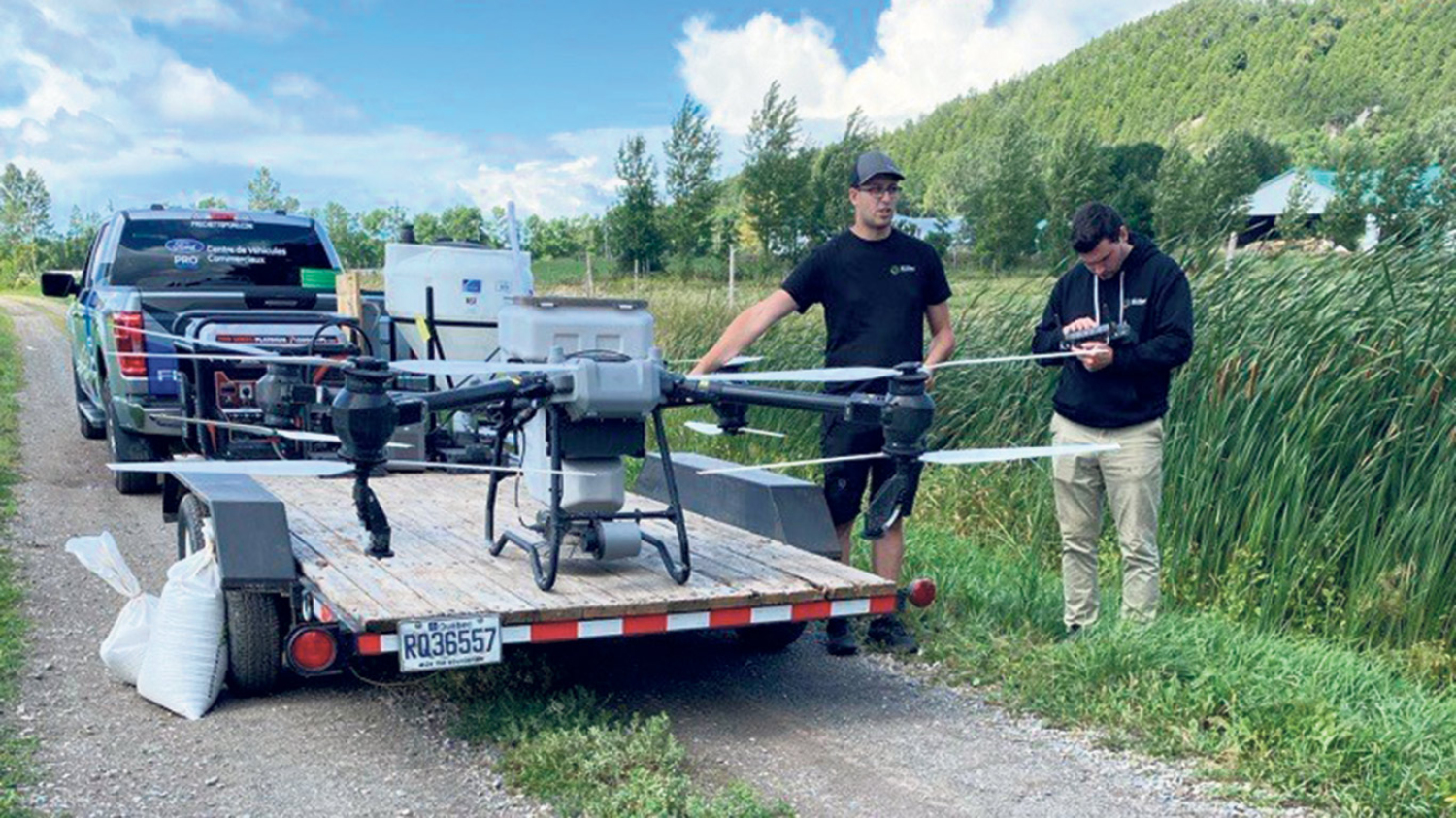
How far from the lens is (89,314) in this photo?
10.6m

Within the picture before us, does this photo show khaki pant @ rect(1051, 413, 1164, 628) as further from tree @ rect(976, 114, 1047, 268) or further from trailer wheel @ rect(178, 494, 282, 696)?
tree @ rect(976, 114, 1047, 268)

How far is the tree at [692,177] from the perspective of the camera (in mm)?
46875

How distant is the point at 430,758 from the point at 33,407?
13.1 meters

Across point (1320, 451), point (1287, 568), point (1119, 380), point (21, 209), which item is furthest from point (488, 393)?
point (21, 209)

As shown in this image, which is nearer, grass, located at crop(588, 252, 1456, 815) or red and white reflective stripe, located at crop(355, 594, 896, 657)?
red and white reflective stripe, located at crop(355, 594, 896, 657)

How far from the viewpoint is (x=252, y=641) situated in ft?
16.2

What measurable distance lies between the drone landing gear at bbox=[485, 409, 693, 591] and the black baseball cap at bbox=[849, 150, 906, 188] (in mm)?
1477

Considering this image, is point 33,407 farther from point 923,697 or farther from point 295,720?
point 923,697

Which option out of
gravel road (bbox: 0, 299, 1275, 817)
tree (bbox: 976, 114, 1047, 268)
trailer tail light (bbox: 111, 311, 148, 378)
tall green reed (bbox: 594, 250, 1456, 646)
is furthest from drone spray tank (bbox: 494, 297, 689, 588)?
tree (bbox: 976, 114, 1047, 268)

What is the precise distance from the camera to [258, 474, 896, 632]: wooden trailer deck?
4.45 meters

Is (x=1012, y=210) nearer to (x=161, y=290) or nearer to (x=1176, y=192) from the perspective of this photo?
(x=1176, y=192)

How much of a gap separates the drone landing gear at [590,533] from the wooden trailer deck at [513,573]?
71 mm

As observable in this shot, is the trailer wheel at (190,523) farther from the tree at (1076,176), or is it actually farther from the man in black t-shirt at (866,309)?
the tree at (1076,176)

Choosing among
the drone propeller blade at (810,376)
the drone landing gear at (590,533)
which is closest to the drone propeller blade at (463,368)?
the drone landing gear at (590,533)
